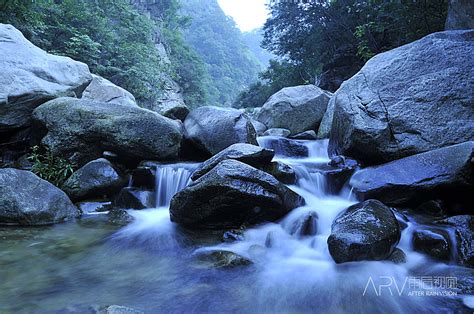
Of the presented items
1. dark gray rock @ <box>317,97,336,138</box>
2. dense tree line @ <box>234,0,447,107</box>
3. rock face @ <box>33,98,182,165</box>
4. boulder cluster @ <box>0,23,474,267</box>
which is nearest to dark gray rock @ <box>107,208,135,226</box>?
boulder cluster @ <box>0,23,474,267</box>

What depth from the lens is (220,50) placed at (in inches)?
2028

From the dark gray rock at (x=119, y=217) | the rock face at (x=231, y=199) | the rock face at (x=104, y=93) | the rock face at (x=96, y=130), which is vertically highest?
the rock face at (x=104, y=93)

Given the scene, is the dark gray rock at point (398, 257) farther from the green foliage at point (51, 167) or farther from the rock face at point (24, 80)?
the rock face at point (24, 80)

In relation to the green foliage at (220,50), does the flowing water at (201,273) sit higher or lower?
lower

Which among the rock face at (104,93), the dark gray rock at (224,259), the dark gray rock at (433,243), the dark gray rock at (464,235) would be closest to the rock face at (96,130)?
the dark gray rock at (224,259)

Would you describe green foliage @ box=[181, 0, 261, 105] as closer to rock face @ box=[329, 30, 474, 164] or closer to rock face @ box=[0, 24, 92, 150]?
rock face @ box=[0, 24, 92, 150]

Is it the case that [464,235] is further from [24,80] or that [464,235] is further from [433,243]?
[24,80]

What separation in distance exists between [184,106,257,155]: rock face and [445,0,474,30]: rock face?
18.7 ft

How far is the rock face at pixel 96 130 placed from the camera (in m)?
7.00

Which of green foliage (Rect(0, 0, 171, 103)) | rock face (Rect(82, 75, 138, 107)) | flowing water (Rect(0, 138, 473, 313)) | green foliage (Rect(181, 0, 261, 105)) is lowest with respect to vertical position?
flowing water (Rect(0, 138, 473, 313))

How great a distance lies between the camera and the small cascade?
659 cm

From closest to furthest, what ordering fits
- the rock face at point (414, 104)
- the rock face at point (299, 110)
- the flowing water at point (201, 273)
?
1. the flowing water at point (201, 273)
2. the rock face at point (414, 104)
3. the rock face at point (299, 110)

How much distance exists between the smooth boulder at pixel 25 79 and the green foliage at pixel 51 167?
1.02 metres

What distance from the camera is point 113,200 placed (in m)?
6.50
